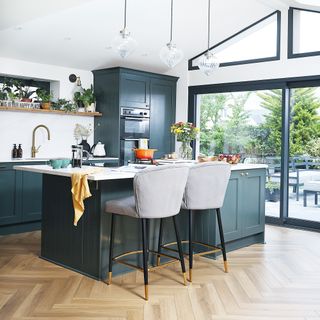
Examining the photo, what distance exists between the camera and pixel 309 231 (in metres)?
5.78

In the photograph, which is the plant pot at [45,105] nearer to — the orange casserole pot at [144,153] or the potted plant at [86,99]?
the potted plant at [86,99]

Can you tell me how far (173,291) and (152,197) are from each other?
77 cm

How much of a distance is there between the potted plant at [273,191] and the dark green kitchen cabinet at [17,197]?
3.18 meters

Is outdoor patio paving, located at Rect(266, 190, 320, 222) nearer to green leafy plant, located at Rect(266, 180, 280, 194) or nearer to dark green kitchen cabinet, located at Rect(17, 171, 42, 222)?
green leafy plant, located at Rect(266, 180, 280, 194)

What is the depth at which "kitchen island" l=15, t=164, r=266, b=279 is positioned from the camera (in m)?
3.63

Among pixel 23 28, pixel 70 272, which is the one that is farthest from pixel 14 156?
pixel 70 272

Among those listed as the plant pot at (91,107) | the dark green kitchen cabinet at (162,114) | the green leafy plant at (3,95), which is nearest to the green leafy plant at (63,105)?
the plant pot at (91,107)

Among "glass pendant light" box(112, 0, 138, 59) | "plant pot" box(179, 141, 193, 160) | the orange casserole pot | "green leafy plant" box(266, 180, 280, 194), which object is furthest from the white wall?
"green leafy plant" box(266, 180, 280, 194)

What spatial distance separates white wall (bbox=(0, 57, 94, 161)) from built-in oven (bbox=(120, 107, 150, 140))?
0.61 m

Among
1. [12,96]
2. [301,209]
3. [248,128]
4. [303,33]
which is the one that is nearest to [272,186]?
[301,209]

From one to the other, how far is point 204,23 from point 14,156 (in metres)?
3.08

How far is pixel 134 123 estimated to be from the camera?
6691mm

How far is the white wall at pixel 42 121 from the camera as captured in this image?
5801 millimetres

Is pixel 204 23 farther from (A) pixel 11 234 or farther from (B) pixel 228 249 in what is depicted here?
(A) pixel 11 234
